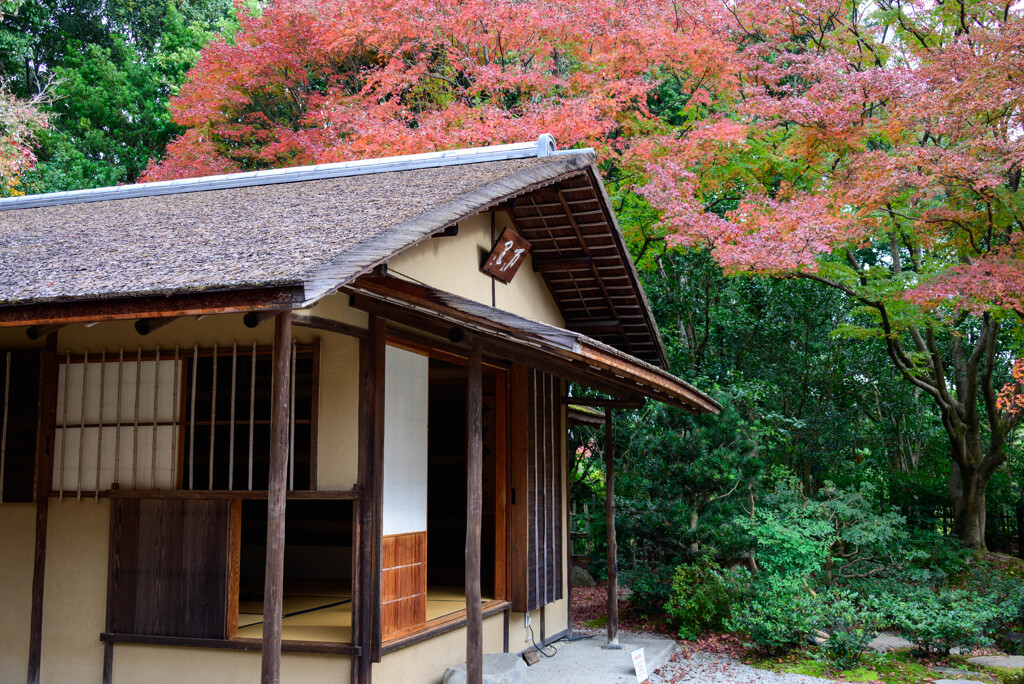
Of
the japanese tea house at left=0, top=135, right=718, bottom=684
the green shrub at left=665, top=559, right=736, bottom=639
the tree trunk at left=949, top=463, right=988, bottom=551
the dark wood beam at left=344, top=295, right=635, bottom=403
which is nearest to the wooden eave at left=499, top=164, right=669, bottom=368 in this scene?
the japanese tea house at left=0, top=135, right=718, bottom=684

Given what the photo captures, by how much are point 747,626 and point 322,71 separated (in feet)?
37.6

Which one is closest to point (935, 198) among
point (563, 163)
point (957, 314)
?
point (957, 314)

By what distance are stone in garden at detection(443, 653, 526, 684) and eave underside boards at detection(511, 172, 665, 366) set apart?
3.85 meters

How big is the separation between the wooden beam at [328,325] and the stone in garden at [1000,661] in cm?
695

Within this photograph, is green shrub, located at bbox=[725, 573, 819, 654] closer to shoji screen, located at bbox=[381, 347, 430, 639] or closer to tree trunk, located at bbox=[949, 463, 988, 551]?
shoji screen, located at bbox=[381, 347, 430, 639]

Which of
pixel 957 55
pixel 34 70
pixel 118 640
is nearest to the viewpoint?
pixel 118 640

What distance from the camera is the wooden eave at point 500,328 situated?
15.0 feet

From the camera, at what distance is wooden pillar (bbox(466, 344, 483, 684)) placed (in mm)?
5223

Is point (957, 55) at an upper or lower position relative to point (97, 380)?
upper

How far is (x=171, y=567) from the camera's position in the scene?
210 inches

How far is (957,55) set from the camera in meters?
9.32

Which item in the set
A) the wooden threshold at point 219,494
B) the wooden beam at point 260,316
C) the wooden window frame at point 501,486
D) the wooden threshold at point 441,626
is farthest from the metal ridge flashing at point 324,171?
the wooden threshold at point 441,626

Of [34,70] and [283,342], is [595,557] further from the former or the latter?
[34,70]

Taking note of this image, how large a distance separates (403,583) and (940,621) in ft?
18.1
